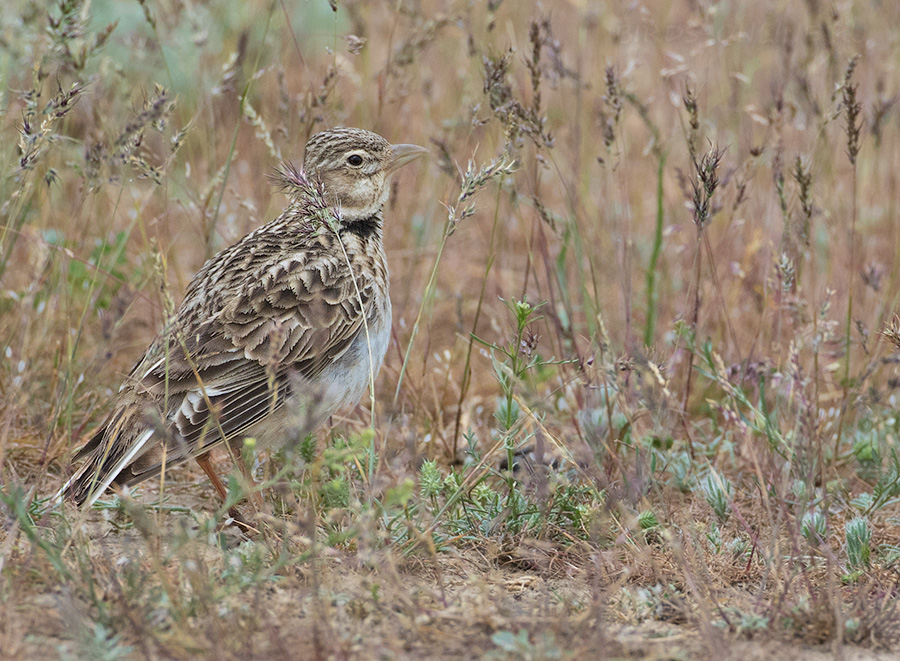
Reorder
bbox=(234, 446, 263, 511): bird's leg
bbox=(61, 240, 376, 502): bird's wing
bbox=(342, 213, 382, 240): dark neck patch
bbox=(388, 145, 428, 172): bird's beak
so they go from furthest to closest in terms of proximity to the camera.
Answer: bbox=(388, 145, 428, 172): bird's beak, bbox=(342, 213, 382, 240): dark neck patch, bbox=(234, 446, 263, 511): bird's leg, bbox=(61, 240, 376, 502): bird's wing

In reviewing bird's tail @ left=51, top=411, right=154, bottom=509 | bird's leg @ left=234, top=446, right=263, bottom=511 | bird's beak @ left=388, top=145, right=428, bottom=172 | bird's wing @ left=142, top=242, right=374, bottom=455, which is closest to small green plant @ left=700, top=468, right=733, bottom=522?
bird's wing @ left=142, top=242, right=374, bottom=455

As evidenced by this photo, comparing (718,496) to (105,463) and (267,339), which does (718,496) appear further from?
(105,463)

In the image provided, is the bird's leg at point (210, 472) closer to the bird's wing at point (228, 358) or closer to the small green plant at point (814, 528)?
the bird's wing at point (228, 358)

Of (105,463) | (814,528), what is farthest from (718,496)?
(105,463)

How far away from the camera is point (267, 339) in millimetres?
3900

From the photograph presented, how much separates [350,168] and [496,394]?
152 centimetres

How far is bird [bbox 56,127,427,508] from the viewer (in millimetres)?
3596

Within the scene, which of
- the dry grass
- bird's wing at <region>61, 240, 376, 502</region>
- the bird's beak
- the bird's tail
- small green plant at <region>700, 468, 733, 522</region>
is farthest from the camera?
the bird's beak

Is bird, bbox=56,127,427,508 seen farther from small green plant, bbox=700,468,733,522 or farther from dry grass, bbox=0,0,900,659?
small green plant, bbox=700,468,733,522

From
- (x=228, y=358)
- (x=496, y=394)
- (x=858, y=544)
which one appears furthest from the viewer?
(x=496, y=394)

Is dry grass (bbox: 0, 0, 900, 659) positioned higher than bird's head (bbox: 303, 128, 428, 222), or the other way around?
bird's head (bbox: 303, 128, 428, 222)

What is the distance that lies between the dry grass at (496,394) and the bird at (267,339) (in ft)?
0.73

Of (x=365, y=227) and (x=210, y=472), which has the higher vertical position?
(x=365, y=227)

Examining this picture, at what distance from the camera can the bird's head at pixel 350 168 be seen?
4.55 meters
